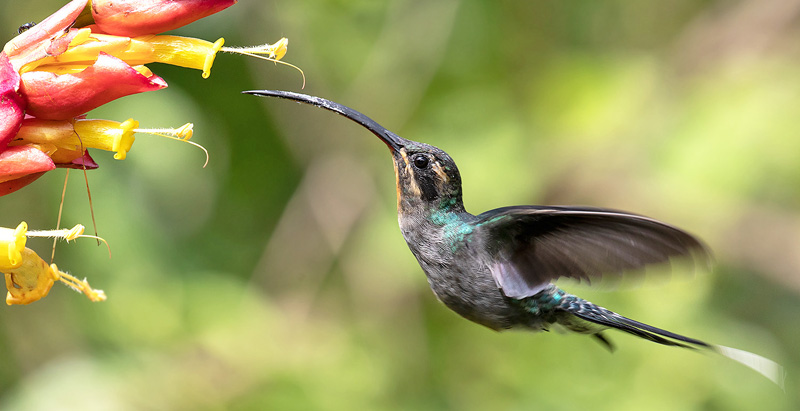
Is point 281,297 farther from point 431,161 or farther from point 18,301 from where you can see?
point 18,301

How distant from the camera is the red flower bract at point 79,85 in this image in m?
1.06

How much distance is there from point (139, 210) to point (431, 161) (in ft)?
4.77

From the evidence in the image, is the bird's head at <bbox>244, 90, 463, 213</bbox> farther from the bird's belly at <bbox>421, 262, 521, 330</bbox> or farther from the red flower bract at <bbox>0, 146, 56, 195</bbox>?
the red flower bract at <bbox>0, 146, 56, 195</bbox>

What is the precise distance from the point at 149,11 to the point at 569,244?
3.05 ft

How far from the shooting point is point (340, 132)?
371 centimetres

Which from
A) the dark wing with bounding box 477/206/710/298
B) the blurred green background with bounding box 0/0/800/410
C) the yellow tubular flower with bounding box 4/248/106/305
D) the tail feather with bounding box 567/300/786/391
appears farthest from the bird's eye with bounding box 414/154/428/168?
the blurred green background with bounding box 0/0/800/410

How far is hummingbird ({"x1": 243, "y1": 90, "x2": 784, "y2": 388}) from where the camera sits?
155 centimetres

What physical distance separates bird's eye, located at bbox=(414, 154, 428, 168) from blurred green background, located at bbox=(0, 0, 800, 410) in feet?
4.20

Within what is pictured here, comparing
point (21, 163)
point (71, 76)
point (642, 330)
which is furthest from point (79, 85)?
point (642, 330)

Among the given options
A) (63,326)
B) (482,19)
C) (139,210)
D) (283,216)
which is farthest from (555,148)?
(63,326)

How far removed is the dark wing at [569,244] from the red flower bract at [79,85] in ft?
2.53

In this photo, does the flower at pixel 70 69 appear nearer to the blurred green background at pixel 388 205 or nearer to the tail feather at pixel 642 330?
the tail feather at pixel 642 330

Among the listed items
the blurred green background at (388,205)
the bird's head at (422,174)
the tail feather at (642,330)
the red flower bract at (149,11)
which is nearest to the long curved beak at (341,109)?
the bird's head at (422,174)

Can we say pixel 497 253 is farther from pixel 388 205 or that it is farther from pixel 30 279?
pixel 388 205
